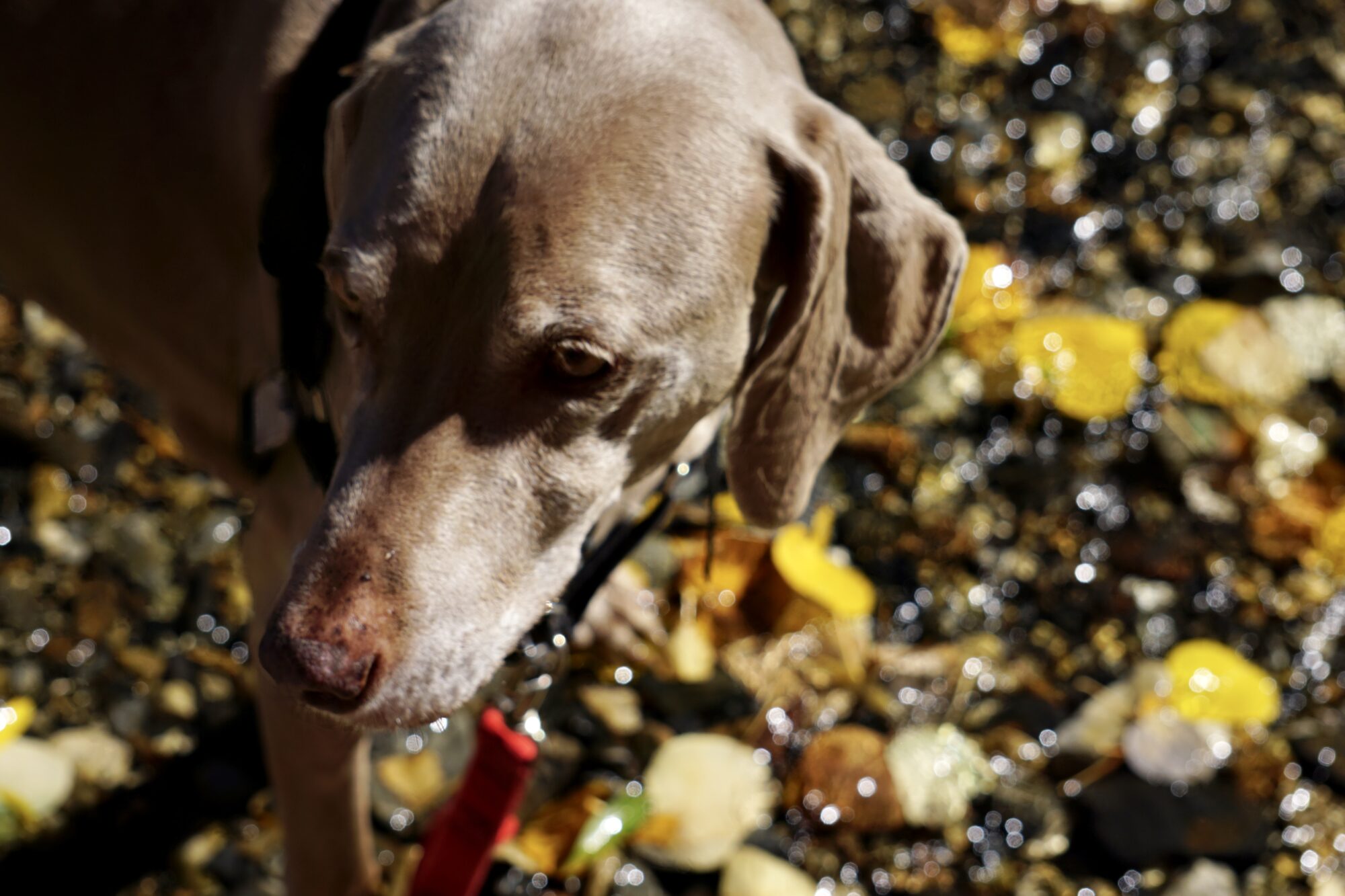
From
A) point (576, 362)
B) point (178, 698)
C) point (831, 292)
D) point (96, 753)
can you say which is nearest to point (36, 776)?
point (96, 753)

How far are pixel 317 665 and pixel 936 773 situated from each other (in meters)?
1.55

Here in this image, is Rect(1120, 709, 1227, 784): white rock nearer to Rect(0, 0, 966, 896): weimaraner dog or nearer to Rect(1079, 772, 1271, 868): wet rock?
Rect(1079, 772, 1271, 868): wet rock

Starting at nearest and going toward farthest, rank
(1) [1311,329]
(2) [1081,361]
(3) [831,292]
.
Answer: (3) [831,292] < (2) [1081,361] < (1) [1311,329]

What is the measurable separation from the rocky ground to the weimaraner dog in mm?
645

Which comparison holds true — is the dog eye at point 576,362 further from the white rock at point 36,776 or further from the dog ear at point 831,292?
the white rock at point 36,776

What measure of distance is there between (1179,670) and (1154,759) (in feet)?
0.83

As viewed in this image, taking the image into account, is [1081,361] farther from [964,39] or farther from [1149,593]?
[964,39]

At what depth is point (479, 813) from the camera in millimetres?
2074

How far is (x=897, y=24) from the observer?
3.82 m

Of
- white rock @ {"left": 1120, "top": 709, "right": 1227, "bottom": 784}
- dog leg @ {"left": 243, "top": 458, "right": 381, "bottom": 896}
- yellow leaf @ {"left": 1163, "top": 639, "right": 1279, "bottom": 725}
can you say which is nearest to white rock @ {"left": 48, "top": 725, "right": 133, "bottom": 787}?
dog leg @ {"left": 243, "top": 458, "right": 381, "bottom": 896}

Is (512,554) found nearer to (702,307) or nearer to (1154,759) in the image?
(702,307)

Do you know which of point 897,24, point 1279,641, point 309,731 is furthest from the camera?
point 897,24

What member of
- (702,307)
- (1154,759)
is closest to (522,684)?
(702,307)

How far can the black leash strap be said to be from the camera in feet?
5.70
